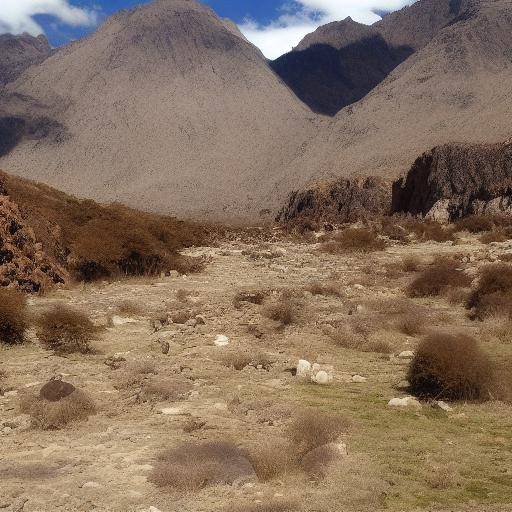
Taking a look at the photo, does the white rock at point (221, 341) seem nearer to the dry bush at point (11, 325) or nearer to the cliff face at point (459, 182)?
the dry bush at point (11, 325)

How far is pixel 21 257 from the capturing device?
512 inches

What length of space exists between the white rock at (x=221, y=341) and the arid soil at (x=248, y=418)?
0.10m

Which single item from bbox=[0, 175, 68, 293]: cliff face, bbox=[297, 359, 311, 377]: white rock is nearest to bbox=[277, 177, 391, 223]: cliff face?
bbox=[0, 175, 68, 293]: cliff face

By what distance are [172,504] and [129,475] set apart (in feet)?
2.06

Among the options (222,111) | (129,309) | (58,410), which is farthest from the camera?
(222,111)

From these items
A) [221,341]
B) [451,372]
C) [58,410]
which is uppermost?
[451,372]

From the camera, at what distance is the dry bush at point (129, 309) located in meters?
11.1

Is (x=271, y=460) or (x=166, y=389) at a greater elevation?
(x=271, y=460)

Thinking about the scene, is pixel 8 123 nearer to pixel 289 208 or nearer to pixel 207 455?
pixel 289 208

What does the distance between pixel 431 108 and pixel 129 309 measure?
83808 millimetres

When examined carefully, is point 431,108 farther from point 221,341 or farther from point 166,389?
point 166,389

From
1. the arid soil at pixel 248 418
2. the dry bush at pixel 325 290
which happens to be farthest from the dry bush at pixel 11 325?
the dry bush at pixel 325 290

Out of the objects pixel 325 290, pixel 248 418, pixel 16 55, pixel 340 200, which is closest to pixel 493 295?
pixel 325 290

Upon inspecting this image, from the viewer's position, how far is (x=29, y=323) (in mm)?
9852
